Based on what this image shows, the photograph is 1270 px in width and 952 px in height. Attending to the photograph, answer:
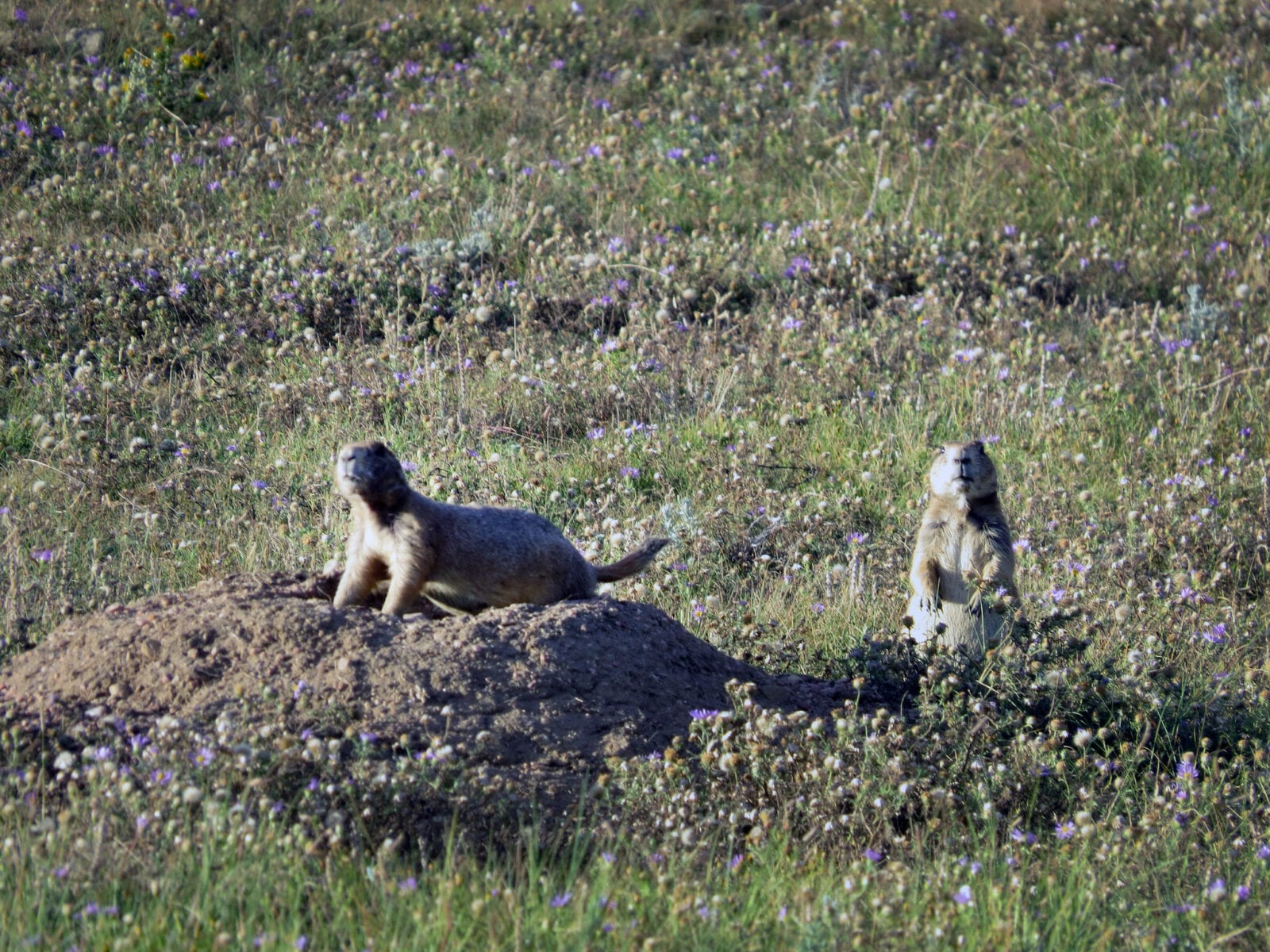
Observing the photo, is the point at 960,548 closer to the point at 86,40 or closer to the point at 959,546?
the point at 959,546

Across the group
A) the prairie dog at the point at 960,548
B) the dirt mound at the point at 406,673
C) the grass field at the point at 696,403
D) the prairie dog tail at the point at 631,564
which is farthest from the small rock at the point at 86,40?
the prairie dog at the point at 960,548

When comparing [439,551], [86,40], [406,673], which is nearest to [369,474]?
[439,551]

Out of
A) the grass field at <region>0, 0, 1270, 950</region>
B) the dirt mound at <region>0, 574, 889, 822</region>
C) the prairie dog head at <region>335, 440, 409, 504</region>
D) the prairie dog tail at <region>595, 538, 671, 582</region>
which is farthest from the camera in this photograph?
the prairie dog tail at <region>595, 538, 671, 582</region>

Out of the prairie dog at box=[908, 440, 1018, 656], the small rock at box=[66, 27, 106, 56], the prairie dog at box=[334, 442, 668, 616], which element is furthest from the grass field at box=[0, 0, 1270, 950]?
the prairie dog at box=[334, 442, 668, 616]

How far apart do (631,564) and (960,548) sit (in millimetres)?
1616

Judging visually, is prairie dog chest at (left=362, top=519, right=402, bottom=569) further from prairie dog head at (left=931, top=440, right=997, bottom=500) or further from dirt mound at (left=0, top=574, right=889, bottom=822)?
prairie dog head at (left=931, top=440, right=997, bottom=500)

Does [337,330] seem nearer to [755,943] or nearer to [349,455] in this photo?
[349,455]

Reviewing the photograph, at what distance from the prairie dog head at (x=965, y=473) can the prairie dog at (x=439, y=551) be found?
1812mm

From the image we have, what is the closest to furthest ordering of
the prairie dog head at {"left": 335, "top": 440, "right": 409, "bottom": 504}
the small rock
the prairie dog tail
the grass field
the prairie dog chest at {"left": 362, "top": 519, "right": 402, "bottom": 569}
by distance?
1. the grass field
2. the prairie dog head at {"left": 335, "top": 440, "right": 409, "bottom": 504}
3. the prairie dog chest at {"left": 362, "top": 519, "right": 402, "bottom": 569}
4. the prairie dog tail
5. the small rock

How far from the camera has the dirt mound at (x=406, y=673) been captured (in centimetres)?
449

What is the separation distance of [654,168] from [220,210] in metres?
3.60

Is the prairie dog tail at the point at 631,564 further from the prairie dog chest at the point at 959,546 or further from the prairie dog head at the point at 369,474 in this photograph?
the prairie dog chest at the point at 959,546

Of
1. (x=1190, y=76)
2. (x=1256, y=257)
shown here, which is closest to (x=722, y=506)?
(x=1256, y=257)

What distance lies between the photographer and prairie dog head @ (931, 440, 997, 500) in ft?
20.5
